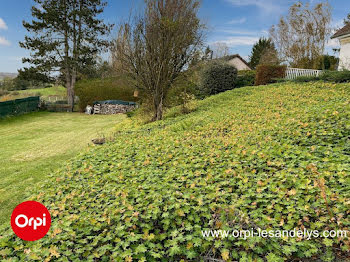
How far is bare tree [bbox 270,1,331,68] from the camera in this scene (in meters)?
22.5

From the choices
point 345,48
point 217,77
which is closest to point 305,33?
point 345,48

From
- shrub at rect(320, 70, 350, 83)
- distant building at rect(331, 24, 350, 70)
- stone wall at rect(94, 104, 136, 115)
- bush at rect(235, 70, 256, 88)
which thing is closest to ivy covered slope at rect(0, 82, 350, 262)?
shrub at rect(320, 70, 350, 83)

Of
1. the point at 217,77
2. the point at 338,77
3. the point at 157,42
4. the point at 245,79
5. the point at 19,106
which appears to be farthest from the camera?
the point at 19,106

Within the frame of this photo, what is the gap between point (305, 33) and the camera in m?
23.2

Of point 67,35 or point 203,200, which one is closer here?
point 203,200

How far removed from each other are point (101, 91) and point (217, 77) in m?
10.8

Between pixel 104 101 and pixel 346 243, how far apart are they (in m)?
20.2

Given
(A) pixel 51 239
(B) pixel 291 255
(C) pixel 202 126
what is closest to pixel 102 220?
(A) pixel 51 239

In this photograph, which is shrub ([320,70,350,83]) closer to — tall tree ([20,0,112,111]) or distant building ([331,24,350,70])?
distant building ([331,24,350,70])

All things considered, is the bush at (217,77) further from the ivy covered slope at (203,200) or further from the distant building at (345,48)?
the ivy covered slope at (203,200)

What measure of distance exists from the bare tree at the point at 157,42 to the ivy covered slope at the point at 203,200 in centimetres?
522

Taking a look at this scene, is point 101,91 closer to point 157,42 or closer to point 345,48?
point 157,42

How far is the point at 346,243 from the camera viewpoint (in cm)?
199

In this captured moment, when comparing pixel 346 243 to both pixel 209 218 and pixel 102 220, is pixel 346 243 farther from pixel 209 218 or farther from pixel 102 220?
pixel 102 220
